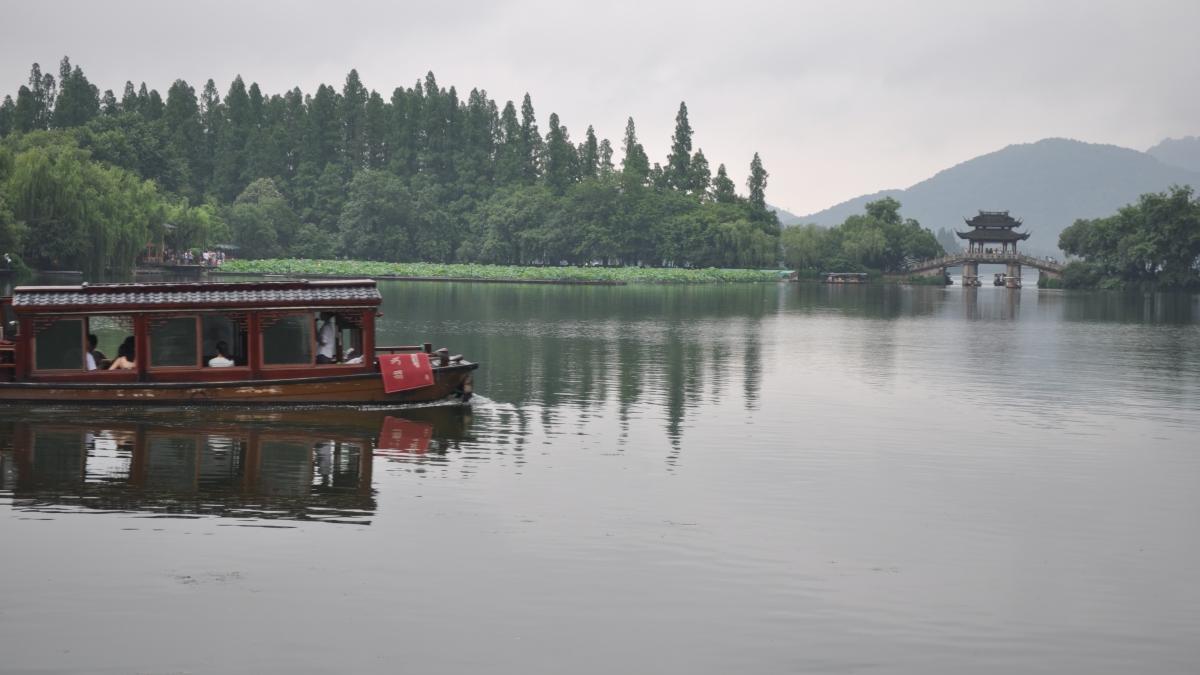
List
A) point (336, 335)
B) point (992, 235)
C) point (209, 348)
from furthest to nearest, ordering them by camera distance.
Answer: point (992, 235)
point (336, 335)
point (209, 348)

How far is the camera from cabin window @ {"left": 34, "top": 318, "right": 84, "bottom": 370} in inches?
879

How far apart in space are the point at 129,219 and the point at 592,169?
235ft

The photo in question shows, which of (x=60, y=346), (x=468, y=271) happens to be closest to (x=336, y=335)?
(x=60, y=346)

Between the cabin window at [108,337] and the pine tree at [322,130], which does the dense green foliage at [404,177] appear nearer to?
the pine tree at [322,130]

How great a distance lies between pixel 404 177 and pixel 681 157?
31657 millimetres

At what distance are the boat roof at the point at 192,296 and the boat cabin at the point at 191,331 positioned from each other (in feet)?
0.06

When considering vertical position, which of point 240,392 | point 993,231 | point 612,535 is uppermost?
point 993,231

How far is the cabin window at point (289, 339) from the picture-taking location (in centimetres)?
2303

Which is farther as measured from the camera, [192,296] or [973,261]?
[973,261]

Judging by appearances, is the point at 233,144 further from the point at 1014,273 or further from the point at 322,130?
the point at 1014,273

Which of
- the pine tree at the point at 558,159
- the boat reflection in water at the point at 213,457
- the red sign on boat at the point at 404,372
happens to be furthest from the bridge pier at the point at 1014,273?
the red sign on boat at the point at 404,372

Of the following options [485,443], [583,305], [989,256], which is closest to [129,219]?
[583,305]

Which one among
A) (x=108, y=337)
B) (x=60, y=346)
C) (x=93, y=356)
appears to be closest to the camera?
(x=60, y=346)

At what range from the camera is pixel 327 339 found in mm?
23453
